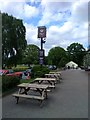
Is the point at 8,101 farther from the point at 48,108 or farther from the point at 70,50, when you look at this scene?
the point at 70,50

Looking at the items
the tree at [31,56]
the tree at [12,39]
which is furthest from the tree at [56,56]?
the tree at [12,39]

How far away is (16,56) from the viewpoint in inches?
1900

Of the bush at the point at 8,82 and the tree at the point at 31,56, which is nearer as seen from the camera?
the bush at the point at 8,82

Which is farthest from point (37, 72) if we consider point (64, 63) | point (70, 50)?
point (70, 50)

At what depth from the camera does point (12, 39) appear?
4619cm

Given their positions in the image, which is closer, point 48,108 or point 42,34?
point 48,108

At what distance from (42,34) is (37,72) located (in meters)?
5.16

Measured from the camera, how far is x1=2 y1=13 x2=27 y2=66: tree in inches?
1781

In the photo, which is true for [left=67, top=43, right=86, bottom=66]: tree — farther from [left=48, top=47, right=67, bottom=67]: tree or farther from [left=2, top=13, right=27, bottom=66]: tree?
[left=2, top=13, right=27, bottom=66]: tree

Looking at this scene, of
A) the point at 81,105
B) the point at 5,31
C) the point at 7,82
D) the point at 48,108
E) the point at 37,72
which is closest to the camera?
the point at 48,108

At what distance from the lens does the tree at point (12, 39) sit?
45.2m

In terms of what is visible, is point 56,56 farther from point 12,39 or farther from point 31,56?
point 12,39

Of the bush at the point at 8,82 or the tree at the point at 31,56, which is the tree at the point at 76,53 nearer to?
the tree at the point at 31,56

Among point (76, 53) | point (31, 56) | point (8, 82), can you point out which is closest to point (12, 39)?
point (8, 82)
